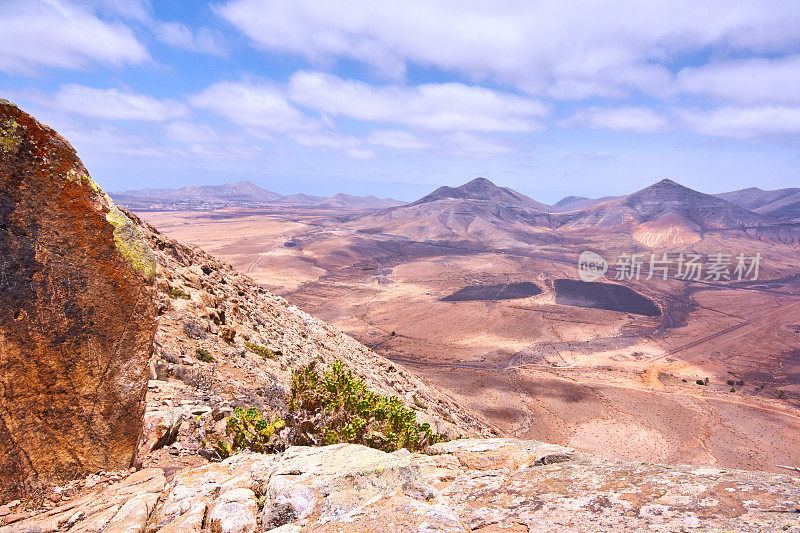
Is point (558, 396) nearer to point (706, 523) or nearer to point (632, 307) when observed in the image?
point (706, 523)

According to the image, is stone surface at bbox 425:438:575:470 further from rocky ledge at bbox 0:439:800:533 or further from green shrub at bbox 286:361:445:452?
green shrub at bbox 286:361:445:452

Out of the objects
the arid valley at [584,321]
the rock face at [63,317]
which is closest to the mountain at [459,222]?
the arid valley at [584,321]

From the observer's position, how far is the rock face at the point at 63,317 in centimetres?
416

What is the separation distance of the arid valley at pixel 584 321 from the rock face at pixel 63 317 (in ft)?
72.9

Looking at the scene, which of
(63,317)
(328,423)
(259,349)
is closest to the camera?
(63,317)

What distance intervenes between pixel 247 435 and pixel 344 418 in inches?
97.8

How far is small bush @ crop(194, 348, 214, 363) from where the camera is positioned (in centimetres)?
945

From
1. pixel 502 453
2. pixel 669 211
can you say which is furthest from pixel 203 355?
pixel 669 211

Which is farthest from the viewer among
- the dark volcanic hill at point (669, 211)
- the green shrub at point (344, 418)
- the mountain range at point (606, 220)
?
the dark volcanic hill at point (669, 211)

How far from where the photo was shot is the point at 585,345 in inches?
1688

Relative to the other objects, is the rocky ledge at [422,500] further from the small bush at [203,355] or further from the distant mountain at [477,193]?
the distant mountain at [477,193]

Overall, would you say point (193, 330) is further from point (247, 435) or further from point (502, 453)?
point (502, 453)

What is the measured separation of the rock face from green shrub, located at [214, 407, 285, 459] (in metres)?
1.44

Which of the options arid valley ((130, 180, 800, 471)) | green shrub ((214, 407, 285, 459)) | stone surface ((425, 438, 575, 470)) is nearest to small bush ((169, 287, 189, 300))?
green shrub ((214, 407, 285, 459))
